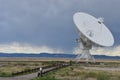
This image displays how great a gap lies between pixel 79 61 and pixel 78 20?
107ft

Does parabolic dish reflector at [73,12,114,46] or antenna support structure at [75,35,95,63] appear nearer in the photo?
parabolic dish reflector at [73,12,114,46]

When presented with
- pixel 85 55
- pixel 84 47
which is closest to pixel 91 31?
pixel 84 47

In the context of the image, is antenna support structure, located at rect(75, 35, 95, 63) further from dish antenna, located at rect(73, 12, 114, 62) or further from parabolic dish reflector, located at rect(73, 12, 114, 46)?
parabolic dish reflector, located at rect(73, 12, 114, 46)

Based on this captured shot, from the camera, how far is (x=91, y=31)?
100 metres

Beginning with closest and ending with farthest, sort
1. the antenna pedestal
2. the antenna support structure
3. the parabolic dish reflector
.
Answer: the parabolic dish reflector, the antenna support structure, the antenna pedestal

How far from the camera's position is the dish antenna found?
311 feet

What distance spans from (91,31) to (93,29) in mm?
1207

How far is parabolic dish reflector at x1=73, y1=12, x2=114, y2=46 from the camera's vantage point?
311 feet

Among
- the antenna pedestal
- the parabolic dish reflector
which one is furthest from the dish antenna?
the antenna pedestal

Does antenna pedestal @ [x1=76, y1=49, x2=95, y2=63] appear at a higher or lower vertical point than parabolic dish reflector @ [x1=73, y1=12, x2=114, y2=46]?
lower

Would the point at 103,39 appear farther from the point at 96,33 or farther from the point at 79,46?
the point at 79,46

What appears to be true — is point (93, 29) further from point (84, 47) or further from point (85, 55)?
point (85, 55)

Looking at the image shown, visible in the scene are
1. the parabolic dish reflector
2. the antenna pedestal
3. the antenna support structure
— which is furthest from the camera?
the antenna pedestal

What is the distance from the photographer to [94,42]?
9575 cm
